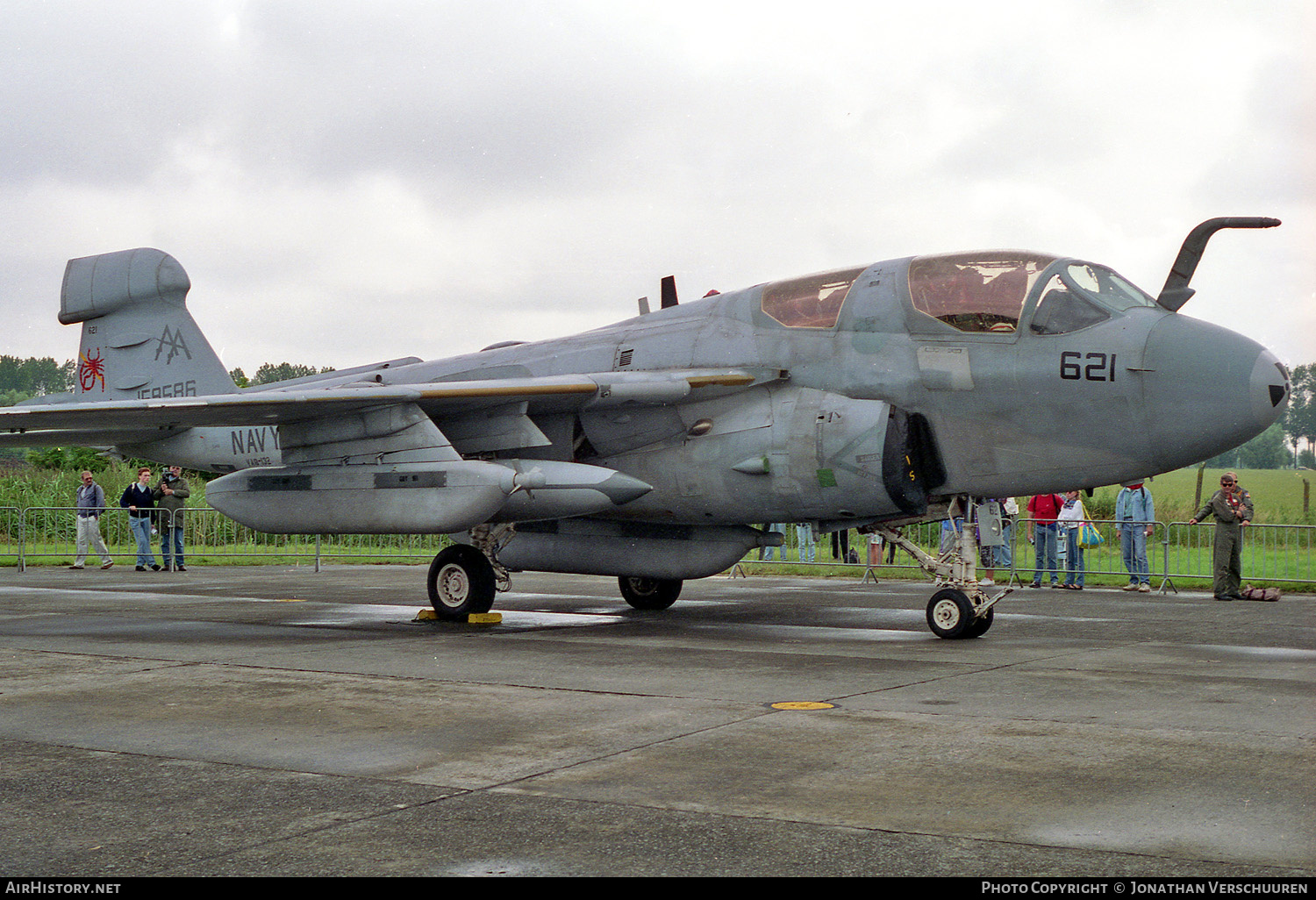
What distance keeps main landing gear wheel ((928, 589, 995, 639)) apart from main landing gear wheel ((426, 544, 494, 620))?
15.6 feet

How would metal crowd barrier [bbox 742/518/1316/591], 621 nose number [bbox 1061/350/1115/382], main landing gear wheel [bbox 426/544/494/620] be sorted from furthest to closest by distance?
1. metal crowd barrier [bbox 742/518/1316/591]
2. main landing gear wheel [bbox 426/544/494/620]
3. 621 nose number [bbox 1061/350/1115/382]

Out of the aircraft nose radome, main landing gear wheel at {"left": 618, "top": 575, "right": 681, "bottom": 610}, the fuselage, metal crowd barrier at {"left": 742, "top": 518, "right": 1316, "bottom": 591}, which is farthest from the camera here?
metal crowd barrier at {"left": 742, "top": 518, "right": 1316, "bottom": 591}

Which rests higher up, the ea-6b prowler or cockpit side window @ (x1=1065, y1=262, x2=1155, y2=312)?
cockpit side window @ (x1=1065, y1=262, x2=1155, y2=312)

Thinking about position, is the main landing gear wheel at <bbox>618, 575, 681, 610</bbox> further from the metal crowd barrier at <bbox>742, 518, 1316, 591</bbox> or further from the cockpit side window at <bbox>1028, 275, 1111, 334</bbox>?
the cockpit side window at <bbox>1028, 275, 1111, 334</bbox>

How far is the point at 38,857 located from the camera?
4062 millimetres

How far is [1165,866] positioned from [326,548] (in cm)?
2562

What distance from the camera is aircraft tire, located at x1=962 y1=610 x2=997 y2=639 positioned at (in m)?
10.7

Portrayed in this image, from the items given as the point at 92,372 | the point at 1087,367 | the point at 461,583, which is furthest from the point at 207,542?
the point at 1087,367

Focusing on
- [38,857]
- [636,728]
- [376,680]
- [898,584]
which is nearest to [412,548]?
[898,584]

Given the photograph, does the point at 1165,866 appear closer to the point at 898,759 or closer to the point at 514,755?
the point at 898,759

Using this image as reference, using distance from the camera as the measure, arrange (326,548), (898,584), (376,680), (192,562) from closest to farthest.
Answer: (376,680) < (898,584) < (192,562) < (326,548)

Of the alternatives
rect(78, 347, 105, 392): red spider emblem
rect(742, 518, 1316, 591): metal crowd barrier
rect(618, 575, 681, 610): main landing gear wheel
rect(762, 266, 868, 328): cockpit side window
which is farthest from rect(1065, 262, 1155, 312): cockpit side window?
rect(78, 347, 105, 392): red spider emblem

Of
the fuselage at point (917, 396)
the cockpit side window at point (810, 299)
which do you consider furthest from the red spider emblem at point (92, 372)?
the cockpit side window at point (810, 299)

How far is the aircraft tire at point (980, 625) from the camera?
420 inches
